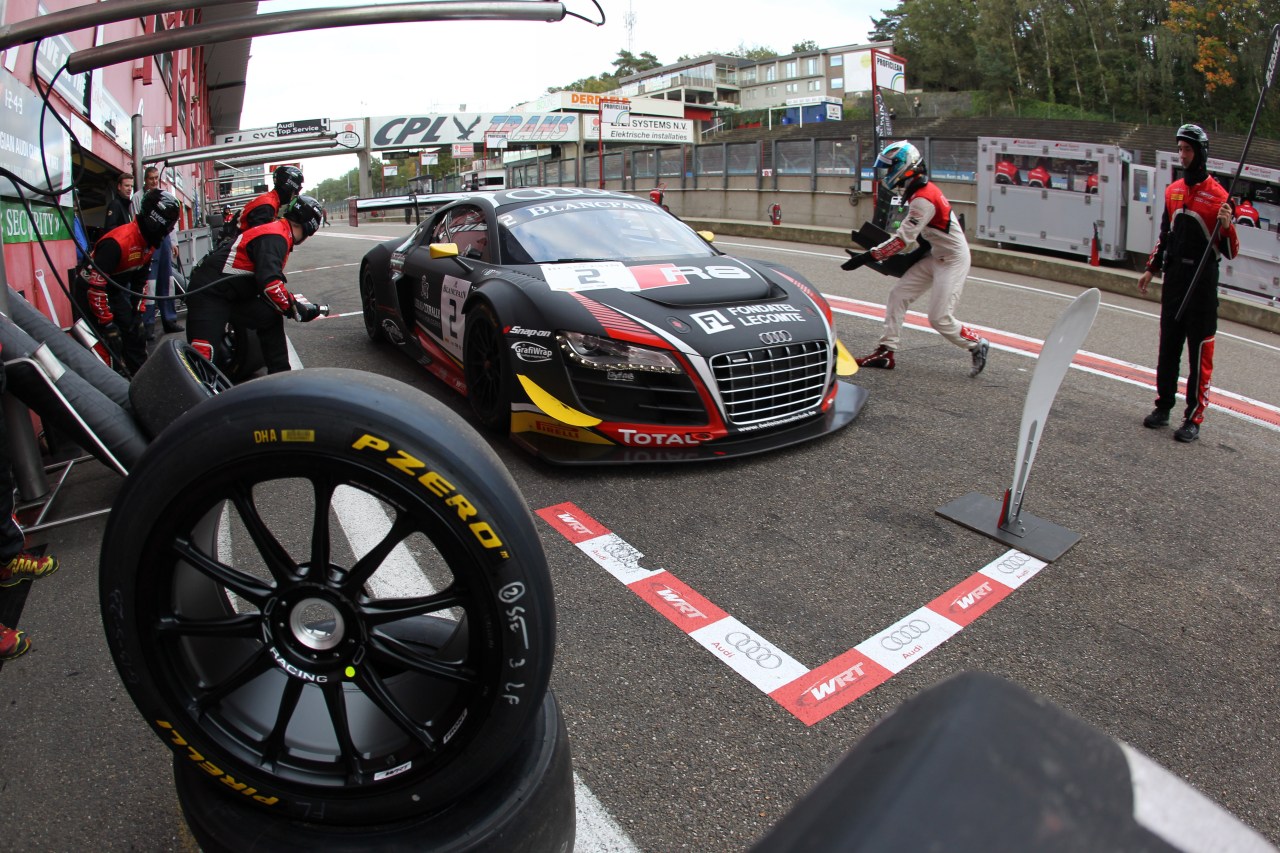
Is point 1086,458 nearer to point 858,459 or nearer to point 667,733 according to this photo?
point 858,459

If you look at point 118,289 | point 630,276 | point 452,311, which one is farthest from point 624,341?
point 118,289

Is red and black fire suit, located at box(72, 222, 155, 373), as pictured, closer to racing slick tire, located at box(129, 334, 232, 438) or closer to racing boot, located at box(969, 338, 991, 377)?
racing slick tire, located at box(129, 334, 232, 438)

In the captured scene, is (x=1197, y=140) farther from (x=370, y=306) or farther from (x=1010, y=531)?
(x=370, y=306)

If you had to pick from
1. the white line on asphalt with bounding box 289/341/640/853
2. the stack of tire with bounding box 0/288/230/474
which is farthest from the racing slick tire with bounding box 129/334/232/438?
the white line on asphalt with bounding box 289/341/640/853

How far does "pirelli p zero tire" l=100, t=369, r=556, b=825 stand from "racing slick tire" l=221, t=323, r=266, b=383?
520cm

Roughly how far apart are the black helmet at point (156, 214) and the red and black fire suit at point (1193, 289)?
7.03 m

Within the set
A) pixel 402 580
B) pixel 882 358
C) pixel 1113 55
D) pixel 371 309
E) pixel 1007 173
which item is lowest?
pixel 402 580

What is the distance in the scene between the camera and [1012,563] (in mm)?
3562

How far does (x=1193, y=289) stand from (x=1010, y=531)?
2601mm

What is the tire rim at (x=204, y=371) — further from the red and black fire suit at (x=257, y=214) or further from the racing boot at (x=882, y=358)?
the racing boot at (x=882, y=358)

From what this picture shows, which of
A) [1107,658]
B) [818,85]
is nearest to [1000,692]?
[1107,658]

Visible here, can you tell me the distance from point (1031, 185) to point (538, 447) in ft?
45.7

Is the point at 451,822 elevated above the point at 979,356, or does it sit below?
below

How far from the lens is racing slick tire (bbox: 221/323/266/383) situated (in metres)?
6.43
